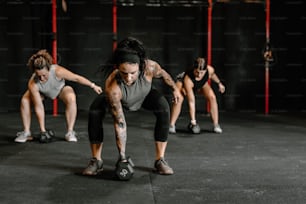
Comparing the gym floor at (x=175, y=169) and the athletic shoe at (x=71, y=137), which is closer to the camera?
the gym floor at (x=175, y=169)

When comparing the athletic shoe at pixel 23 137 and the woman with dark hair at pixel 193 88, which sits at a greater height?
the woman with dark hair at pixel 193 88

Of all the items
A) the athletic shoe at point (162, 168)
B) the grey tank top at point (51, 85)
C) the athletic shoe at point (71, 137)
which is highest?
the grey tank top at point (51, 85)

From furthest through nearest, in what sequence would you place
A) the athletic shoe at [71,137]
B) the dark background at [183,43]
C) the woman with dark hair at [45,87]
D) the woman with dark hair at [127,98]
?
the dark background at [183,43]
the athletic shoe at [71,137]
the woman with dark hair at [45,87]
the woman with dark hair at [127,98]

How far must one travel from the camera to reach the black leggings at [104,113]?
2717mm

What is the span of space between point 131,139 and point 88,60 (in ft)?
6.79

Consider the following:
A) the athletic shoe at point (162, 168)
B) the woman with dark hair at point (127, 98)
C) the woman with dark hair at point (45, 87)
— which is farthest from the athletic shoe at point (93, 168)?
the woman with dark hair at point (45, 87)

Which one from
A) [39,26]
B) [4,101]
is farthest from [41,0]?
[4,101]

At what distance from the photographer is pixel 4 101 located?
228 inches

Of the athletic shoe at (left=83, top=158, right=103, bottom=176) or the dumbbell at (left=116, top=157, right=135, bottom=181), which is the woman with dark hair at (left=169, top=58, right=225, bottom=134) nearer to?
the athletic shoe at (left=83, top=158, right=103, bottom=176)

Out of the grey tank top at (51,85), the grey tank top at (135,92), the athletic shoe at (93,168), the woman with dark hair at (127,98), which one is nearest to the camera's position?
the woman with dark hair at (127,98)

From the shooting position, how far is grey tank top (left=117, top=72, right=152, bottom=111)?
263 centimetres

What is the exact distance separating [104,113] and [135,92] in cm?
25

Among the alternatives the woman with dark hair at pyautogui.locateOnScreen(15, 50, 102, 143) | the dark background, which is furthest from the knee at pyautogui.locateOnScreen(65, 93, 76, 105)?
the dark background

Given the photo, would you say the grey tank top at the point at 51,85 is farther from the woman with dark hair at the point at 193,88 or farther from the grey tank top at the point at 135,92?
the grey tank top at the point at 135,92
